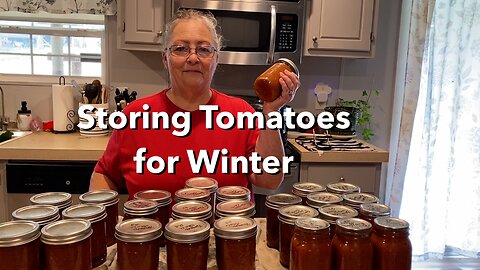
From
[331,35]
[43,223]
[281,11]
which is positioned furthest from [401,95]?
[43,223]

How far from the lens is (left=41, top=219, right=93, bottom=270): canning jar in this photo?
819 mm

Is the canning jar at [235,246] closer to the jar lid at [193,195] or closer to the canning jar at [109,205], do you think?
the jar lid at [193,195]

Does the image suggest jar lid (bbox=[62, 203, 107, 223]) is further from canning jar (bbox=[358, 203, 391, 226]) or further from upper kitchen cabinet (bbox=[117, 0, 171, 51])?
upper kitchen cabinet (bbox=[117, 0, 171, 51])

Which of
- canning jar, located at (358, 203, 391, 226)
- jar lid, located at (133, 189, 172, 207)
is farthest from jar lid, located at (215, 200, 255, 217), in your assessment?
canning jar, located at (358, 203, 391, 226)

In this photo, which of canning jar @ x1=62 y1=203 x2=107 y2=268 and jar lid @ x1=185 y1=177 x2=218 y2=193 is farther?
jar lid @ x1=185 y1=177 x2=218 y2=193

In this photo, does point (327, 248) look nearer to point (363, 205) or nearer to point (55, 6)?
point (363, 205)

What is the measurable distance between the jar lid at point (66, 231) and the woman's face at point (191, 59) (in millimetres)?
700

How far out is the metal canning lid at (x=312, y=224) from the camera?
85 centimetres

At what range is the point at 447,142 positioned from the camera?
114 inches

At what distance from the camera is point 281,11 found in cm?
248

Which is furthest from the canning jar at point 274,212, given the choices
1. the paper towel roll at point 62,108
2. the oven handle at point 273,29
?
the paper towel roll at point 62,108

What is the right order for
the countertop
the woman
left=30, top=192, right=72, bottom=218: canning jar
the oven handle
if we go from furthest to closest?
1. the oven handle
2. the countertop
3. the woman
4. left=30, top=192, right=72, bottom=218: canning jar

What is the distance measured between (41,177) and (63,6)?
1.11m

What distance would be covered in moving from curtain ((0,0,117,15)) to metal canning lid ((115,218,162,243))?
83.7 inches
